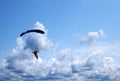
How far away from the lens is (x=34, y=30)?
52031 mm

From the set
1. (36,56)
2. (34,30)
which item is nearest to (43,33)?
(34,30)

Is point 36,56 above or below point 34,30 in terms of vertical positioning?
below

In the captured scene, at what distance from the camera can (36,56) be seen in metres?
52.8

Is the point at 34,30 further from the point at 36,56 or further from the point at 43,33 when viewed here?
the point at 36,56

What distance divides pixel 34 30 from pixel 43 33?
335 centimetres

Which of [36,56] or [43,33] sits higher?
[43,33]

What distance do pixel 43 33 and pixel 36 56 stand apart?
7845 millimetres

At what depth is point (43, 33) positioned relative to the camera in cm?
5072

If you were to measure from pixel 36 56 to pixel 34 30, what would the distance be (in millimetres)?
8205
